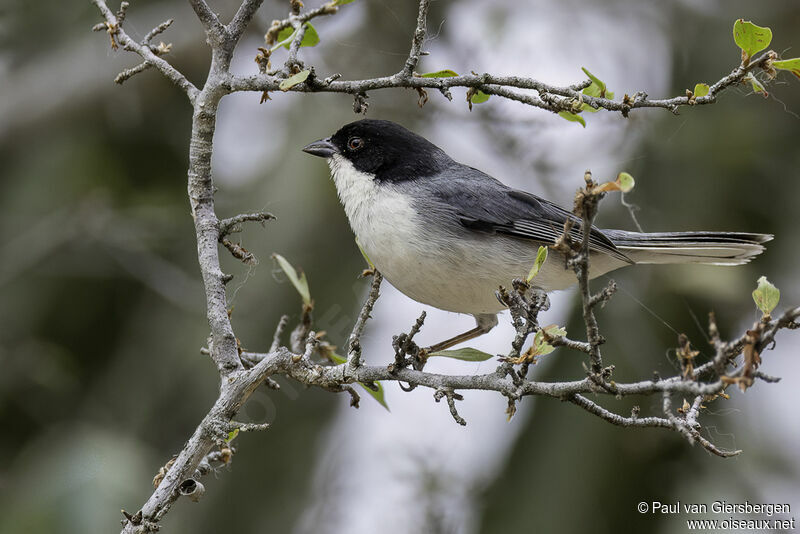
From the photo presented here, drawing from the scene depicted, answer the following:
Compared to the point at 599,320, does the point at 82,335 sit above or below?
below

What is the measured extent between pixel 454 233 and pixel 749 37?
171cm

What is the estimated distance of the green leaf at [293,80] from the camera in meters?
2.51

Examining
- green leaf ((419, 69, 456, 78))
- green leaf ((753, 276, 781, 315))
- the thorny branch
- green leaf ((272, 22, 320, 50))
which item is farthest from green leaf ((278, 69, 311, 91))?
green leaf ((753, 276, 781, 315))

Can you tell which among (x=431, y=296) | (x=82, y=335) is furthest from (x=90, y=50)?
(x=431, y=296)

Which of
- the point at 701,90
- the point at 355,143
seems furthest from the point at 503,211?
the point at 701,90

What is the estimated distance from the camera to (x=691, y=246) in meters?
4.19

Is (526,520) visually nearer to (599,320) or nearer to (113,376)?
(599,320)

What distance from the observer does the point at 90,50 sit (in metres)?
6.54

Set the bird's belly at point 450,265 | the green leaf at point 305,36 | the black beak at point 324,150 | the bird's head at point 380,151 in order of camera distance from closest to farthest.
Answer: the green leaf at point 305,36 < the bird's belly at point 450,265 < the bird's head at point 380,151 < the black beak at point 324,150

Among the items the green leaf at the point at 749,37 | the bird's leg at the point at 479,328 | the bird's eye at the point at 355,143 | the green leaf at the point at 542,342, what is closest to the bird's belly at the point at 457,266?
the bird's leg at the point at 479,328

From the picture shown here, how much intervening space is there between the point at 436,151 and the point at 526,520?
2425 millimetres

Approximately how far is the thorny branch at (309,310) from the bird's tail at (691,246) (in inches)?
62.6

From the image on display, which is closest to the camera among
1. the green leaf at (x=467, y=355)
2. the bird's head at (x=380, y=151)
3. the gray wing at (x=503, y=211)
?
the green leaf at (x=467, y=355)

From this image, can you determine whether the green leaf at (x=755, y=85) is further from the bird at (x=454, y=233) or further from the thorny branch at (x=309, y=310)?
the bird at (x=454, y=233)
